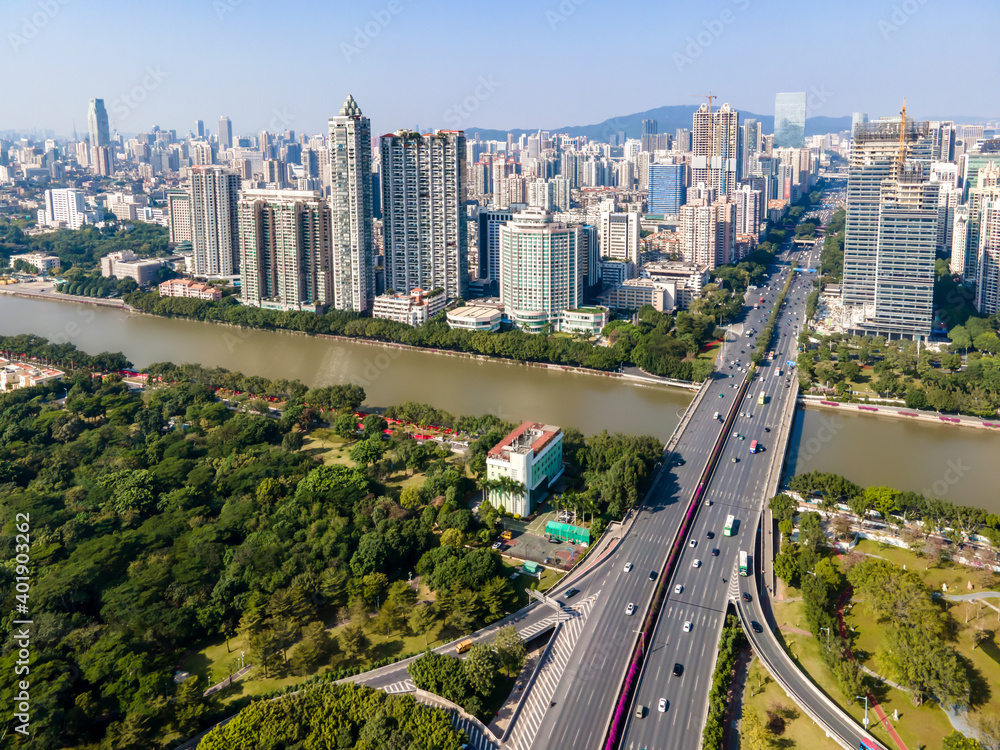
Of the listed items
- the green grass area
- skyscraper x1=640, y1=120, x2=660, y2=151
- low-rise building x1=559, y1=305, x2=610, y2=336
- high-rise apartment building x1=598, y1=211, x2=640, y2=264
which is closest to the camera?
the green grass area

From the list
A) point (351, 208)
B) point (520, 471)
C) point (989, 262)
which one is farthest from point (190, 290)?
point (989, 262)

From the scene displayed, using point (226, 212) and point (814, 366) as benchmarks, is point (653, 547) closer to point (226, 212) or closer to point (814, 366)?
point (814, 366)

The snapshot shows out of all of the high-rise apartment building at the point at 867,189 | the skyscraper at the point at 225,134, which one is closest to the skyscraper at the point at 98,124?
the skyscraper at the point at 225,134

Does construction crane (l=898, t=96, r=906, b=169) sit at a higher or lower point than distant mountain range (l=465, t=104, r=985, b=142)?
lower

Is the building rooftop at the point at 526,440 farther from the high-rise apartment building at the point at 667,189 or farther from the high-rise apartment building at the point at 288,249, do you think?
the high-rise apartment building at the point at 667,189

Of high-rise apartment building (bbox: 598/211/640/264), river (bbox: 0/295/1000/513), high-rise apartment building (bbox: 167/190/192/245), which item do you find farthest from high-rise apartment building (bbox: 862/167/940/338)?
high-rise apartment building (bbox: 167/190/192/245)

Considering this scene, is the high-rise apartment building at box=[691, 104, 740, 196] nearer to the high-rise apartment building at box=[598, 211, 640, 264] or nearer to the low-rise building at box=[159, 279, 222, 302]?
the high-rise apartment building at box=[598, 211, 640, 264]
